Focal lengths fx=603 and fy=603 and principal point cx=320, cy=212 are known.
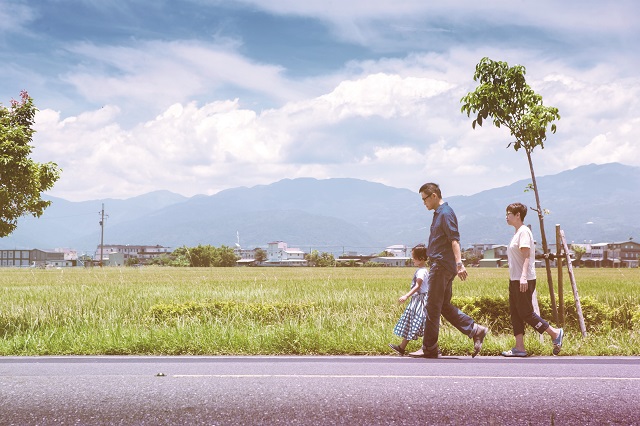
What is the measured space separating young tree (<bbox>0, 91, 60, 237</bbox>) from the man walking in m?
8.78

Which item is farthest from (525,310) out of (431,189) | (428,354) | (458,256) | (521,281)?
(431,189)

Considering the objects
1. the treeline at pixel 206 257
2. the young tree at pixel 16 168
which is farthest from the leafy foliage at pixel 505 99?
the treeline at pixel 206 257

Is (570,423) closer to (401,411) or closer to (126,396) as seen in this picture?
(401,411)

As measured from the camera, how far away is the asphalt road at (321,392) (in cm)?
580

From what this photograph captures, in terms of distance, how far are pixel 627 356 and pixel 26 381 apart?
28.4 feet

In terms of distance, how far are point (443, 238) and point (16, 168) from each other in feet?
30.2

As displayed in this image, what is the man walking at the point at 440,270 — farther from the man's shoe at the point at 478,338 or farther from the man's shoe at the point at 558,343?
the man's shoe at the point at 558,343

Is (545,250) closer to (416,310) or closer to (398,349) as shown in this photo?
(416,310)

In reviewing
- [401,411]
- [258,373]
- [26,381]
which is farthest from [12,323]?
[401,411]

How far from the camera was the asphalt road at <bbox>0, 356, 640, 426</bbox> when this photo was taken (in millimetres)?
5805

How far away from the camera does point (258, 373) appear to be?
25.7 ft

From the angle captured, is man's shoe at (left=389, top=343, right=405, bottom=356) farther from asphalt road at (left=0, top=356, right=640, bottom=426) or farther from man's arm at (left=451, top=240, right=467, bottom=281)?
man's arm at (left=451, top=240, right=467, bottom=281)

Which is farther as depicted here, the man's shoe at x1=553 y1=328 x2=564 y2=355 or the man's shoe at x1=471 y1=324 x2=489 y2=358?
the man's shoe at x1=553 y1=328 x2=564 y2=355

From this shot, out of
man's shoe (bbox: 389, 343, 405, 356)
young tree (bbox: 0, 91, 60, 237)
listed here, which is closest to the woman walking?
man's shoe (bbox: 389, 343, 405, 356)
